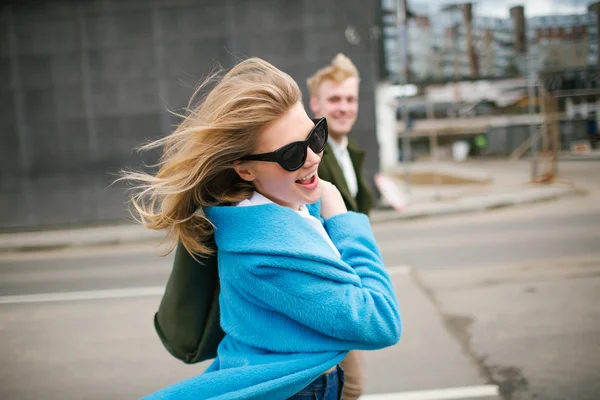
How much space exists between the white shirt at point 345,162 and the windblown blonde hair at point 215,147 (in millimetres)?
1394

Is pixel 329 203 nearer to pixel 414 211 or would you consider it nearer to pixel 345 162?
pixel 345 162

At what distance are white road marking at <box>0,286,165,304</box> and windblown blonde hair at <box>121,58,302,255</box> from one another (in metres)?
4.97

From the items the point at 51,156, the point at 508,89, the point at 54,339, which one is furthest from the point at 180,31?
the point at 508,89

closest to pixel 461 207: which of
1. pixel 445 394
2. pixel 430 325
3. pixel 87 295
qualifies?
pixel 430 325

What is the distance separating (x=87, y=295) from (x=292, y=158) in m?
5.72

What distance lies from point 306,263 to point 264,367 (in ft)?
0.99

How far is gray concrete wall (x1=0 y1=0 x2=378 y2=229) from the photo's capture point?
39.6 feet

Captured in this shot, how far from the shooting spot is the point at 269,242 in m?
1.43

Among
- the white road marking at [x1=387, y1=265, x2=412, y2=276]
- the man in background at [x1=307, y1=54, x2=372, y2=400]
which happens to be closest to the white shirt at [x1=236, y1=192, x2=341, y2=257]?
the man in background at [x1=307, y1=54, x2=372, y2=400]

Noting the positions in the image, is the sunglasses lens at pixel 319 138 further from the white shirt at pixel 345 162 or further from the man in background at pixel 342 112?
the white shirt at pixel 345 162

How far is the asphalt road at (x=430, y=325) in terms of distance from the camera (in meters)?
3.93

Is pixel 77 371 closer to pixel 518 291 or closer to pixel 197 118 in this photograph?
pixel 197 118

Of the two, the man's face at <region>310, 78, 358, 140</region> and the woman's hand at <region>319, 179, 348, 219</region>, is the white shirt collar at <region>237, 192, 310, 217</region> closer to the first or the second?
the woman's hand at <region>319, 179, 348, 219</region>

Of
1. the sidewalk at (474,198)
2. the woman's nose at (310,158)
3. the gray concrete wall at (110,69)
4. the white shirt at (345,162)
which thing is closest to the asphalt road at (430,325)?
the white shirt at (345,162)
